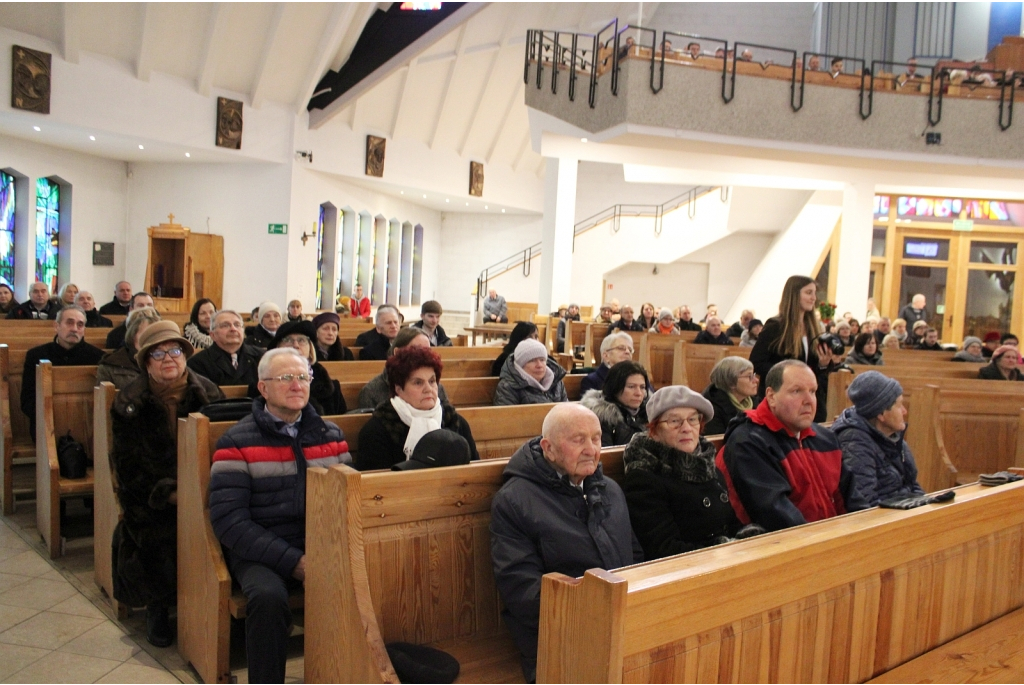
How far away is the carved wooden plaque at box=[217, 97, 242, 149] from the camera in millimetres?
13914

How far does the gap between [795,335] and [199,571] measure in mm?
3087

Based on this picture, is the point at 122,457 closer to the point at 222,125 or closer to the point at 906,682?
the point at 906,682

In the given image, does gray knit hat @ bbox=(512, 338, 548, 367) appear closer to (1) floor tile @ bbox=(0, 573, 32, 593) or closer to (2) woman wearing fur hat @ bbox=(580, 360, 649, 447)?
(2) woman wearing fur hat @ bbox=(580, 360, 649, 447)

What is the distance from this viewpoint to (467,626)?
2240 millimetres

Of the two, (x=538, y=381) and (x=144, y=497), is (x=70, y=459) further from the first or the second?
(x=538, y=381)

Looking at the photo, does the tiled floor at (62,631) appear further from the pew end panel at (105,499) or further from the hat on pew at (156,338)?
the hat on pew at (156,338)

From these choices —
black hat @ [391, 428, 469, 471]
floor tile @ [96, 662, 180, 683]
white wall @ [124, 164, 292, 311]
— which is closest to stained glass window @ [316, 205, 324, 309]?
white wall @ [124, 164, 292, 311]

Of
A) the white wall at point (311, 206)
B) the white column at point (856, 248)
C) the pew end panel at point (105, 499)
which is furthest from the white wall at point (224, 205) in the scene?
the pew end panel at point (105, 499)

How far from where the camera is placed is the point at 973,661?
6.96ft

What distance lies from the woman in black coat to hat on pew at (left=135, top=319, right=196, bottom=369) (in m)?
0.89

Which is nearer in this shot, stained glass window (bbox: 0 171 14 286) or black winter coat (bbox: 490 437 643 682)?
black winter coat (bbox: 490 437 643 682)

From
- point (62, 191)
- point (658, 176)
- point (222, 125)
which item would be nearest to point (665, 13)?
point (658, 176)

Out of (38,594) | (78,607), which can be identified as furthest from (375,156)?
(78,607)

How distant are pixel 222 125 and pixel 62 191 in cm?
292
